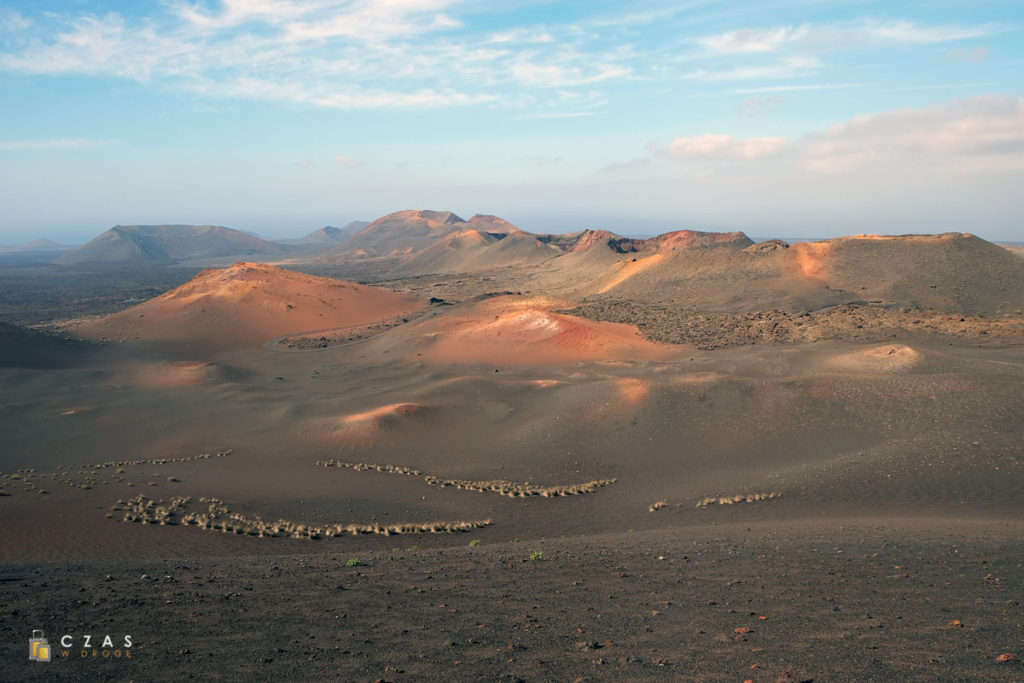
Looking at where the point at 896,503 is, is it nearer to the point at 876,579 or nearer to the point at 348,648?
the point at 876,579

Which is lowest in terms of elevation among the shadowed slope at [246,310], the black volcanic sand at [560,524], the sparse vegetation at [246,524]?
the sparse vegetation at [246,524]

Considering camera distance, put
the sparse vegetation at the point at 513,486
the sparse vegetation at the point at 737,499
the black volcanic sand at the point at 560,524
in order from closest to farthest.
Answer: the black volcanic sand at the point at 560,524, the sparse vegetation at the point at 737,499, the sparse vegetation at the point at 513,486

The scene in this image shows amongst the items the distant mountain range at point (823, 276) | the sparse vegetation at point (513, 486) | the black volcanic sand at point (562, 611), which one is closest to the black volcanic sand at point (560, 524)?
the black volcanic sand at point (562, 611)

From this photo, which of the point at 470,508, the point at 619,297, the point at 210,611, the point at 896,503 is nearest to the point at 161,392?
the point at 470,508

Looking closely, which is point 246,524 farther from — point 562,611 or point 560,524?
point 562,611

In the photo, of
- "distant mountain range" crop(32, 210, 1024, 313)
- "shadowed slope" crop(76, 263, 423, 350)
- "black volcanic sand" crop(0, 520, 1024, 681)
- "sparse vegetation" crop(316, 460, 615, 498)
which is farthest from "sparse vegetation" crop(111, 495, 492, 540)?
"distant mountain range" crop(32, 210, 1024, 313)

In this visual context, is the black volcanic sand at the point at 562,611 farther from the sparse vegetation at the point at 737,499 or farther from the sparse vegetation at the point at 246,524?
the sparse vegetation at the point at 737,499

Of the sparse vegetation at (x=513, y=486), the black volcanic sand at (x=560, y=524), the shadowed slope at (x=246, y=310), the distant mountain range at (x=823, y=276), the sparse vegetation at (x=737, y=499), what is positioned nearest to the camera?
the black volcanic sand at (x=560, y=524)

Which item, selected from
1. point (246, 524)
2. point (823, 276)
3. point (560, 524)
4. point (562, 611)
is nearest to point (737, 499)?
point (560, 524)
